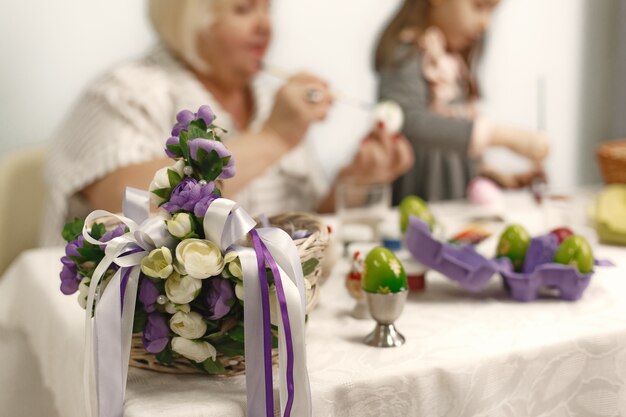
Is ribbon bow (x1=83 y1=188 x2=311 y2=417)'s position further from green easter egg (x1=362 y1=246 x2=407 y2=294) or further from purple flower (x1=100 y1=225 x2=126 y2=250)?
green easter egg (x1=362 y1=246 x2=407 y2=294)

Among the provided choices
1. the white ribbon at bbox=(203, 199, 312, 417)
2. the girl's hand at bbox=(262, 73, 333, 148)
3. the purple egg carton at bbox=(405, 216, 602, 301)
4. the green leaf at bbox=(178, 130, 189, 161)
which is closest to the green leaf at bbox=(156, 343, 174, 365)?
the white ribbon at bbox=(203, 199, 312, 417)

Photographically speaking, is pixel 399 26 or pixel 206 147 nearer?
pixel 206 147

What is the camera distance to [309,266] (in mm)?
927

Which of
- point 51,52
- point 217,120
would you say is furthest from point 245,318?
point 51,52

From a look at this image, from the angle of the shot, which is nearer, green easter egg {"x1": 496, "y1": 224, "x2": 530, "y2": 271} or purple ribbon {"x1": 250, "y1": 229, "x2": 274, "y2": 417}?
purple ribbon {"x1": 250, "y1": 229, "x2": 274, "y2": 417}

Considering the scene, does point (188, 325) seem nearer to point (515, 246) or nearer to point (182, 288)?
point (182, 288)

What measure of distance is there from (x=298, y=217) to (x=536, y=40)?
1499 mm

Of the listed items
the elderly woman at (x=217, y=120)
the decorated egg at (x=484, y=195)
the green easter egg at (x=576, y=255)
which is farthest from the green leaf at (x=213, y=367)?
the decorated egg at (x=484, y=195)

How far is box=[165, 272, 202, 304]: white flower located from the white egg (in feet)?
3.97

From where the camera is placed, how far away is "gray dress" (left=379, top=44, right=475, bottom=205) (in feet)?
6.73

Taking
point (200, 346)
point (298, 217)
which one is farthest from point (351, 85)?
point (200, 346)

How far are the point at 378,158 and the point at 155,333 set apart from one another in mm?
1233

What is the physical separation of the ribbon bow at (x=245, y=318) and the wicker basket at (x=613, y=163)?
1093 millimetres

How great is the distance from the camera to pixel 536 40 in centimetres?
233
